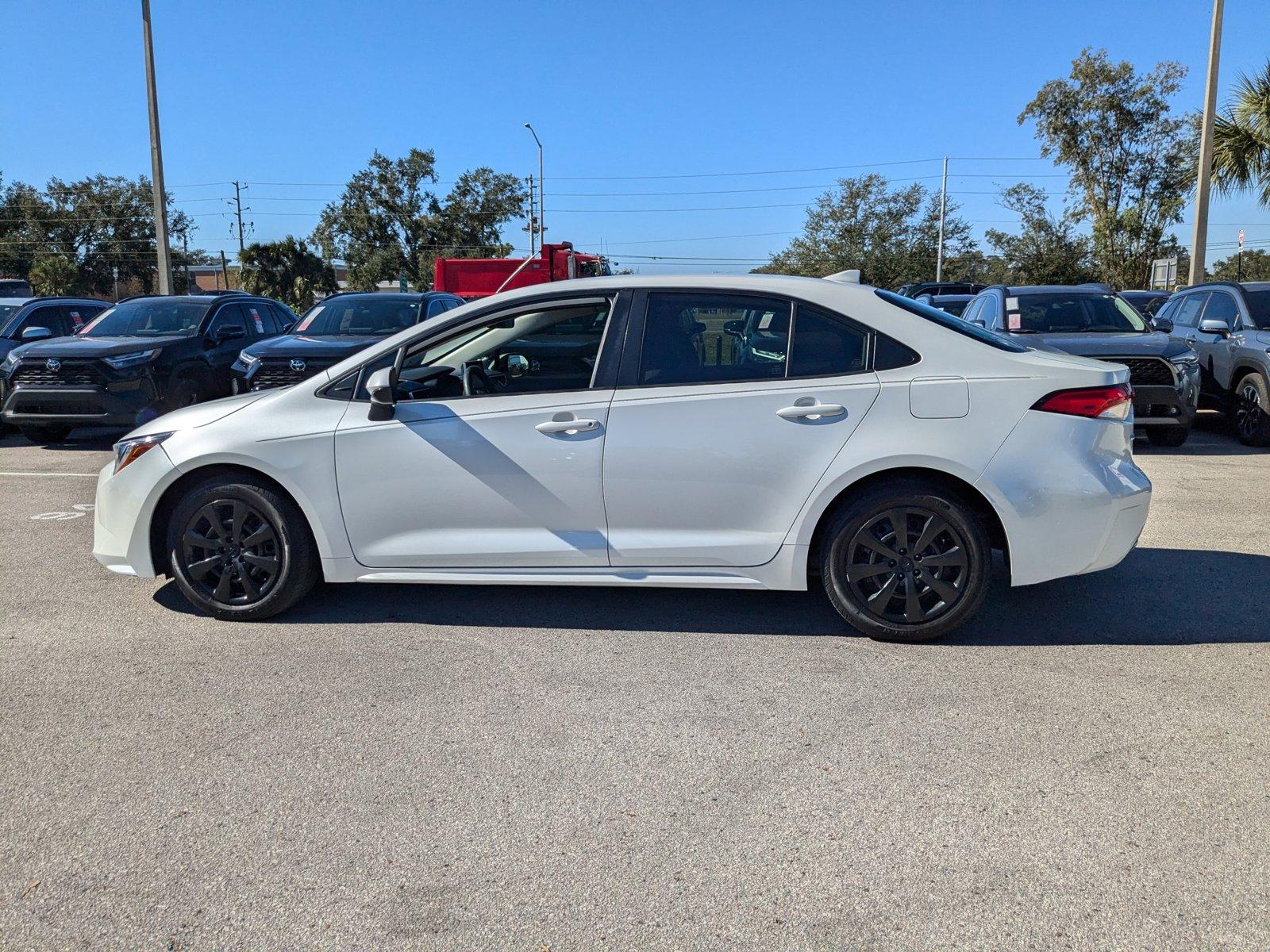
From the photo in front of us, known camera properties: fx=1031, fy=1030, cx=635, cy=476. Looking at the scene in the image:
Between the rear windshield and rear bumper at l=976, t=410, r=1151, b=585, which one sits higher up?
the rear windshield

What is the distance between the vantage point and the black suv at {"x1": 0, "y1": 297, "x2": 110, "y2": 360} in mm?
12688

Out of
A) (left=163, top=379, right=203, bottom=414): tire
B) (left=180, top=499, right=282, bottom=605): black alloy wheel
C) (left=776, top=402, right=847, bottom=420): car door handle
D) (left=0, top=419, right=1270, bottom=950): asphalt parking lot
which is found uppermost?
(left=776, top=402, right=847, bottom=420): car door handle

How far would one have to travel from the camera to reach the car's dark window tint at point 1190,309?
12445 mm

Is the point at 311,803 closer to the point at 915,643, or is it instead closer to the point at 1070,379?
the point at 915,643

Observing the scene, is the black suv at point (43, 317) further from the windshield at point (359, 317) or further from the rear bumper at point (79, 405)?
the windshield at point (359, 317)

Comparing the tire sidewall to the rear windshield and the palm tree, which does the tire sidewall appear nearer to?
the rear windshield

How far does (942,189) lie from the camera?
5066cm

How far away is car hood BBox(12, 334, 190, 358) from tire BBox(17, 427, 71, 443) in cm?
97

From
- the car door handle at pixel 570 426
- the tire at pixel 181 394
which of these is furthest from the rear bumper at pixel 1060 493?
the tire at pixel 181 394

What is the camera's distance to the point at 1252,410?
35.7ft

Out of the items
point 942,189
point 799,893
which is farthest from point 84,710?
point 942,189

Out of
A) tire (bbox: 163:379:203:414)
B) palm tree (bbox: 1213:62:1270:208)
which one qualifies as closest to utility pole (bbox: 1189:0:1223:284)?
palm tree (bbox: 1213:62:1270:208)

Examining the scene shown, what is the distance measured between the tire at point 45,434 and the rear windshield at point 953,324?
1025 cm

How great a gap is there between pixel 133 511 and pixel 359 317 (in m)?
7.51
